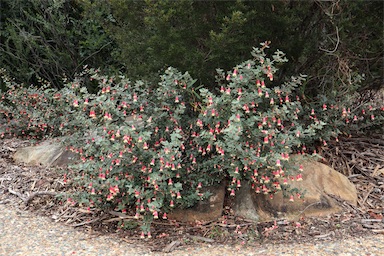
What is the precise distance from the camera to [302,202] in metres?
3.39

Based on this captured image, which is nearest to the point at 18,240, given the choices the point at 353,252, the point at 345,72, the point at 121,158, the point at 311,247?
the point at 121,158

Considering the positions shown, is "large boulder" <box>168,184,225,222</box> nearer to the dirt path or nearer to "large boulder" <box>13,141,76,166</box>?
the dirt path

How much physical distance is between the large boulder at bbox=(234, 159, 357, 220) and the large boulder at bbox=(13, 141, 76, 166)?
2271 mm

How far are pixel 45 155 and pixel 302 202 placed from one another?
10.4ft

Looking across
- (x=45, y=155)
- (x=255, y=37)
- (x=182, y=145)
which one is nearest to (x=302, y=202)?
(x=182, y=145)

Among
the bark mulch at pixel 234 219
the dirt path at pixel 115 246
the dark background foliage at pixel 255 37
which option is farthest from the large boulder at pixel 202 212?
the dark background foliage at pixel 255 37

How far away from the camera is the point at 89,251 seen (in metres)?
2.80

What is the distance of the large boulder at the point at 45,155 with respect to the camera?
477 centimetres

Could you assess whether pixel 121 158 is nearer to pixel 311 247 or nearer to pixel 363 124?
pixel 311 247

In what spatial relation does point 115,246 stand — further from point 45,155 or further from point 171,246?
point 45,155

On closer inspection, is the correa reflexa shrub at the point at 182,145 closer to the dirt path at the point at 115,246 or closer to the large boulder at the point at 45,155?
the dirt path at the point at 115,246

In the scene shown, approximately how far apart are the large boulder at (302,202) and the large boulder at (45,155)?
227 centimetres

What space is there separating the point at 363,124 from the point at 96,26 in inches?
173

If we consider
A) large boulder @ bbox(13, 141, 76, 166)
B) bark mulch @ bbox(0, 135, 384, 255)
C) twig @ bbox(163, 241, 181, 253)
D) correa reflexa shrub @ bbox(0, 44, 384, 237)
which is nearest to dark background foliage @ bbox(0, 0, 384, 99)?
correa reflexa shrub @ bbox(0, 44, 384, 237)
